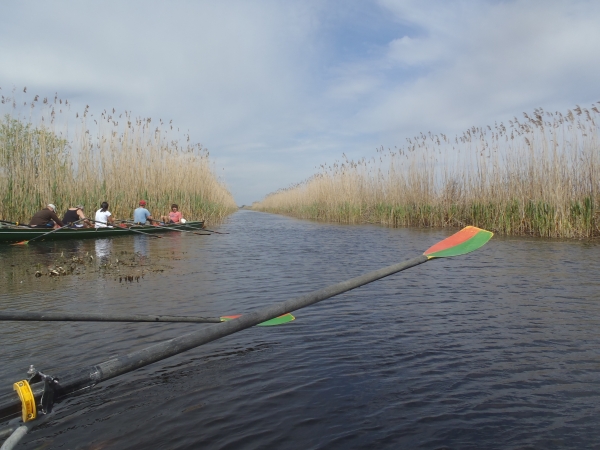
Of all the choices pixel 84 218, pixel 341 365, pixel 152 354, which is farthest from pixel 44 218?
pixel 152 354

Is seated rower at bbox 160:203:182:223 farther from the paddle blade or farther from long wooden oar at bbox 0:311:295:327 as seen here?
the paddle blade

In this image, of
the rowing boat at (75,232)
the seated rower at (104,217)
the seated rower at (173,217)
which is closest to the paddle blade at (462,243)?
the rowing boat at (75,232)

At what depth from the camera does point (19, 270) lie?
7250 mm

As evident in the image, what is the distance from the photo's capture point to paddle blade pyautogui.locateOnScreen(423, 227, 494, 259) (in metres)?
3.80

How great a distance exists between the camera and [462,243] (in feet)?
13.3

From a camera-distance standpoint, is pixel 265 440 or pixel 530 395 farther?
pixel 530 395

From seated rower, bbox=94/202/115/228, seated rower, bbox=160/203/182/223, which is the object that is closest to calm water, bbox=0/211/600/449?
seated rower, bbox=94/202/115/228

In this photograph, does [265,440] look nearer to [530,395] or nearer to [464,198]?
[530,395]

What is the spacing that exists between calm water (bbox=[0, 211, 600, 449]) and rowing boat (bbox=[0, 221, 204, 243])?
445cm

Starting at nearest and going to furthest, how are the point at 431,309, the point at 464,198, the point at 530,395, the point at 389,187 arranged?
the point at 530,395, the point at 431,309, the point at 464,198, the point at 389,187

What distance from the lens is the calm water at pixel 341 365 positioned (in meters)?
2.35

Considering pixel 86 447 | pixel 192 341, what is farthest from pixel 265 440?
pixel 86 447

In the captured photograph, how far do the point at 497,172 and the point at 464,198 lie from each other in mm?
1763

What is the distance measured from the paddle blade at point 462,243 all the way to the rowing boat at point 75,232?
9825 millimetres
